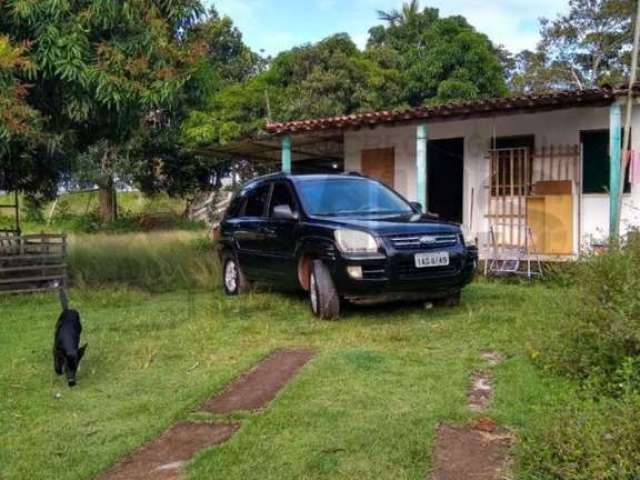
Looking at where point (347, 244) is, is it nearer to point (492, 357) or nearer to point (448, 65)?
point (492, 357)

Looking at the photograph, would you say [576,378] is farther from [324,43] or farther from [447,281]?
[324,43]

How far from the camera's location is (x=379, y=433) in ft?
12.8

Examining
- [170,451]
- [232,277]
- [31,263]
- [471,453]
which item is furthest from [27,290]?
[471,453]

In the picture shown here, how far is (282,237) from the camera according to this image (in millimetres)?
8297

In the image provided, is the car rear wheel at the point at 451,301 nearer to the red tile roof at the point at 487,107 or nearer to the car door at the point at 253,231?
the car door at the point at 253,231

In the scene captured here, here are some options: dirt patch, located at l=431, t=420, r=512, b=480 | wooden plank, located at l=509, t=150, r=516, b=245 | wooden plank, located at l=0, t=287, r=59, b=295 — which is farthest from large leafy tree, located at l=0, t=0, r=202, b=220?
dirt patch, located at l=431, t=420, r=512, b=480

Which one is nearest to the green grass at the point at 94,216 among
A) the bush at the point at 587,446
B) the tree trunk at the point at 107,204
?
the tree trunk at the point at 107,204

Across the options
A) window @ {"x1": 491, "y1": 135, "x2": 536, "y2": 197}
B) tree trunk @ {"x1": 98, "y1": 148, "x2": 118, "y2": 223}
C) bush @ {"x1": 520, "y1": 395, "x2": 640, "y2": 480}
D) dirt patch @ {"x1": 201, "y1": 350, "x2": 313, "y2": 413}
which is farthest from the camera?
tree trunk @ {"x1": 98, "y1": 148, "x2": 118, "y2": 223}

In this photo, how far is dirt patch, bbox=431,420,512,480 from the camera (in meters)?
3.41

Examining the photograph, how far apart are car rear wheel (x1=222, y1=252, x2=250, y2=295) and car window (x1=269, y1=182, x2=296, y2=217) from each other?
1296 millimetres

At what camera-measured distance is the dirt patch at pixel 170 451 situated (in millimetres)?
3594

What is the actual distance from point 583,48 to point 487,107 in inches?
811

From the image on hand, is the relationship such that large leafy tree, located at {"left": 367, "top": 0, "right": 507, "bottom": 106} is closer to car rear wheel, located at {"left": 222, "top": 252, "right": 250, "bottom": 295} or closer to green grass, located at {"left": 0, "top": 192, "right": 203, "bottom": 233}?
green grass, located at {"left": 0, "top": 192, "right": 203, "bottom": 233}

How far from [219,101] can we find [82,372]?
67.6ft
